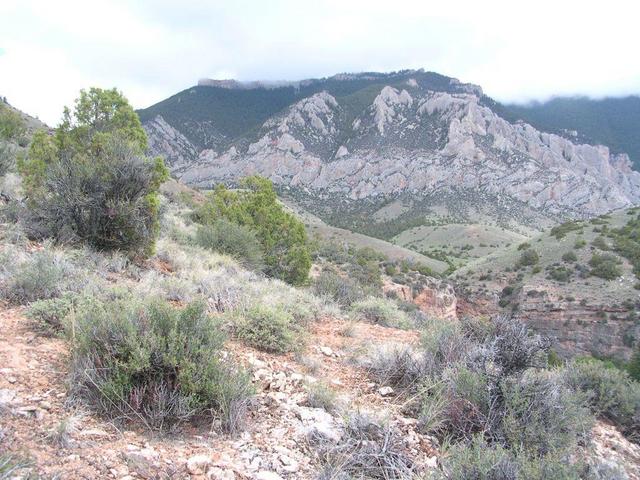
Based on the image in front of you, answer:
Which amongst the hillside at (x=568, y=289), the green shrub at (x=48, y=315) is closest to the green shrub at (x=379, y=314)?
the green shrub at (x=48, y=315)

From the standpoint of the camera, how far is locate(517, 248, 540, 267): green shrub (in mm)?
40094

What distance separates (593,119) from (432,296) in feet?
485

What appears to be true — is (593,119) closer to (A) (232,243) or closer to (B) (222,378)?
(A) (232,243)

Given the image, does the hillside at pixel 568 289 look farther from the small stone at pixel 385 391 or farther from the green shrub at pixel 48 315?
the green shrub at pixel 48 315

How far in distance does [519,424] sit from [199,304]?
3.27 meters

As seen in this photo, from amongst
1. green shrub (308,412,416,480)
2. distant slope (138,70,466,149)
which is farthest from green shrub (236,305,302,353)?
distant slope (138,70,466,149)

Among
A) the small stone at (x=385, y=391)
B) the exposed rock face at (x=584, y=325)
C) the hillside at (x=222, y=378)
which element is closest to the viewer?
the hillside at (x=222, y=378)

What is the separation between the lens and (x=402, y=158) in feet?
321

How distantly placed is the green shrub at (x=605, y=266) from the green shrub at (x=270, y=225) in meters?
28.7

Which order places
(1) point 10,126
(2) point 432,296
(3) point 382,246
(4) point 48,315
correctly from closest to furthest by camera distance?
(4) point 48,315 < (1) point 10,126 < (2) point 432,296 < (3) point 382,246

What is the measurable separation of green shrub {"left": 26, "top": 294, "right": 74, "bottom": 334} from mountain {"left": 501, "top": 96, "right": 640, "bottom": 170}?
13001 cm

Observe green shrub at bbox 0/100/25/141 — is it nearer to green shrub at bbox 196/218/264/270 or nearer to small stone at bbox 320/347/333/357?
green shrub at bbox 196/218/264/270

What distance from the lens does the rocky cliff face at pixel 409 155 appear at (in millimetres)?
90188

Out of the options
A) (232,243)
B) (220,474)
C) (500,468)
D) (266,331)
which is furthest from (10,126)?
(500,468)
